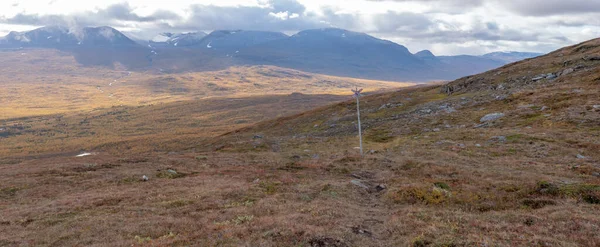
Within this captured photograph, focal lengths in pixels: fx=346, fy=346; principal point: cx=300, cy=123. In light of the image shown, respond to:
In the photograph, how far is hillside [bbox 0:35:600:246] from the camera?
1535 centimetres

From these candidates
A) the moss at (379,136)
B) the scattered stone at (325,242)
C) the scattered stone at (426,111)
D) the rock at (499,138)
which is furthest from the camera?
the scattered stone at (426,111)

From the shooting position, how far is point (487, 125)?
47625mm

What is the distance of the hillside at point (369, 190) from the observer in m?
15.4

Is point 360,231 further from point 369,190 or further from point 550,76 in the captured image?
point 550,76

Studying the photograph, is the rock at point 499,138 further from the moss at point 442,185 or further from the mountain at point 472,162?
the moss at point 442,185

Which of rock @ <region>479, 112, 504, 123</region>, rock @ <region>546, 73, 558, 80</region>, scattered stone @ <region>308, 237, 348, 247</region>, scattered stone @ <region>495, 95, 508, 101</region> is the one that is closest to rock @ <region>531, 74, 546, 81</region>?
rock @ <region>546, 73, 558, 80</region>

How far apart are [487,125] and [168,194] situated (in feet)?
138

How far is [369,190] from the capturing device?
25.5m

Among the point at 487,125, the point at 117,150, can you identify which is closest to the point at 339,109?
the point at 487,125

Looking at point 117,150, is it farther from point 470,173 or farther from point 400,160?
point 470,173

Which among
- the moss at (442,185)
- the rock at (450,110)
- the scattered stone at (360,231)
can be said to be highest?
the rock at (450,110)

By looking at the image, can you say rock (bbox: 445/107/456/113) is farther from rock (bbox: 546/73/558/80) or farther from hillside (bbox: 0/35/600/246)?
rock (bbox: 546/73/558/80)

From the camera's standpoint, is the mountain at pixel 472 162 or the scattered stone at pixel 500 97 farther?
the scattered stone at pixel 500 97

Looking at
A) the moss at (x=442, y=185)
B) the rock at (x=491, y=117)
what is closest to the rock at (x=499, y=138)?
the rock at (x=491, y=117)
